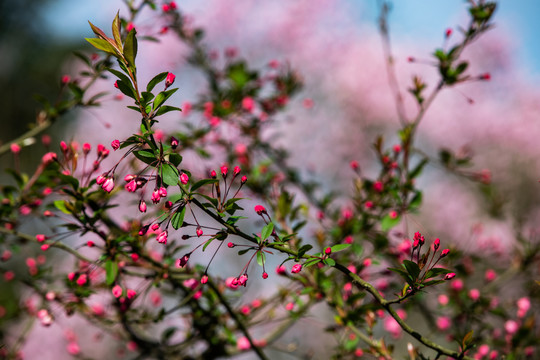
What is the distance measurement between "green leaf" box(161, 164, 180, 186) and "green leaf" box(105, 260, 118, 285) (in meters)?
0.34

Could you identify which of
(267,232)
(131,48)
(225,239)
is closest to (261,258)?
(267,232)

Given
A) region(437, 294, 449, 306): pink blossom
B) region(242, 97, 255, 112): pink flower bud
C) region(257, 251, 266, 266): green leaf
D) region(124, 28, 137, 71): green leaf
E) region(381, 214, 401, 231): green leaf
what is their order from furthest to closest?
1. region(242, 97, 255, 112): pink flower bud
2. region(437, 294, 449, 306): pink blossom
3. region(381, 214, 401, 231): green leaf
4. region(257, 251, 266, 266): green leaf
5. region(124, 28, 137, 71): green leaf

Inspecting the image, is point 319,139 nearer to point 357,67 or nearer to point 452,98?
point 357,67

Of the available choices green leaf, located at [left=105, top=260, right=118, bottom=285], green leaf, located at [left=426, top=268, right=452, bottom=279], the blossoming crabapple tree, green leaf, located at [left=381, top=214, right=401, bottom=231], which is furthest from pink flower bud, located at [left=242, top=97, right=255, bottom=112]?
green leaf, located at [left=426, top=268, right=452, bottom=279]

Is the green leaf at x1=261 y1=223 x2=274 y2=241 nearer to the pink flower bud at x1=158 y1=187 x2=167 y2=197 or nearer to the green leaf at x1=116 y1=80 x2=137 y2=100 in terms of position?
the pink flower bud at x1=158 y1=187 x2=167 y2=197

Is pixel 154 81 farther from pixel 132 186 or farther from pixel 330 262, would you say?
→ pixel 330 262

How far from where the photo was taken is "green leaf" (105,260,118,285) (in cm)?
83

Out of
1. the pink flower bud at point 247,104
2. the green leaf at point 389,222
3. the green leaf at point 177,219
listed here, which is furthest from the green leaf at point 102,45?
the pink flower bud at point 247,104

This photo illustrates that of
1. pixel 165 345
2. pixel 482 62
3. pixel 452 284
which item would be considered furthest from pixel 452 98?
pixel 165 345

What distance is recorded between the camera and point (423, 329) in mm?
4277

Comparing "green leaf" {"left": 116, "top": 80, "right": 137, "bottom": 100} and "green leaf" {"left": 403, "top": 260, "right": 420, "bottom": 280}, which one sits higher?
"green leaf" {"left": 116, "top": 80, "right": 137, "bottom": 100}

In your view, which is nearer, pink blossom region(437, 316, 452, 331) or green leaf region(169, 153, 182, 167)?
green leaf region(169, 153, 182, 167)

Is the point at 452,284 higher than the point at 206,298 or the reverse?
higher

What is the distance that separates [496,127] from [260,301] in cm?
617
